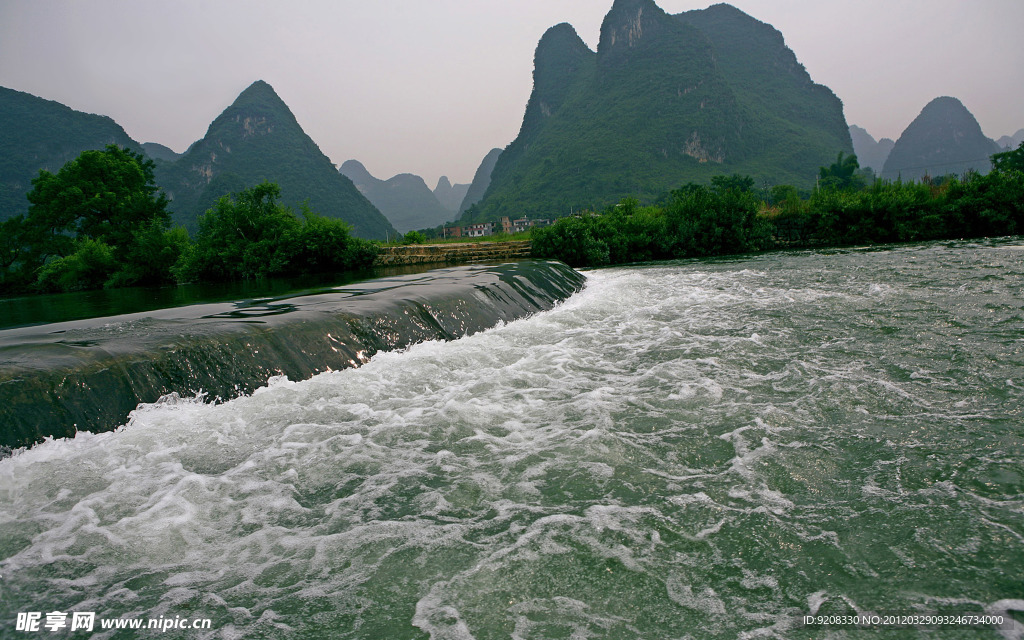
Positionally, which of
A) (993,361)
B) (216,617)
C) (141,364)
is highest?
(141,364)

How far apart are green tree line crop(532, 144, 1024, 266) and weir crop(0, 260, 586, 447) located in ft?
53.0

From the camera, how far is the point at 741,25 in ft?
602

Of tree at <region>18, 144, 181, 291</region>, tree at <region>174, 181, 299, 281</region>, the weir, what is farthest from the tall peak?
the weir

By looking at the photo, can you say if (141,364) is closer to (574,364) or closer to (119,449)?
(119,449)

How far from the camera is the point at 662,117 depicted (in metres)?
123

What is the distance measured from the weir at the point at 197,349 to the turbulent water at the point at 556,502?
0.90ft

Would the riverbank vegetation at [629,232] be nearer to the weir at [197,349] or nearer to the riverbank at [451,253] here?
the riverbank at [451,253]

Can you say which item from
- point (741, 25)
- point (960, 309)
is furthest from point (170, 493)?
point (741, 25)

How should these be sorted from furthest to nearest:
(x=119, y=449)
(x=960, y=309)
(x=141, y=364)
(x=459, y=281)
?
(x=459, y=281), (x=960, y=309), (x=141, y=364), (x=119, y=449)

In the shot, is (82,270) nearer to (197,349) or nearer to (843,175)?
(197,349)

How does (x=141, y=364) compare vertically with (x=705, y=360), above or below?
above

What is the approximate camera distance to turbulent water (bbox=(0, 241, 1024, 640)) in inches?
76.2

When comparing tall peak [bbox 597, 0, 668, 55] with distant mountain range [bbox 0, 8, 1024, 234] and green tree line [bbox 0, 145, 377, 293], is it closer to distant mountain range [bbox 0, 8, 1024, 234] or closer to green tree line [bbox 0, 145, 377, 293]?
distant mountain range [bbox 0, 8, 1024, 234]

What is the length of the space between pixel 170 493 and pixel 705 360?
16.2 ft
